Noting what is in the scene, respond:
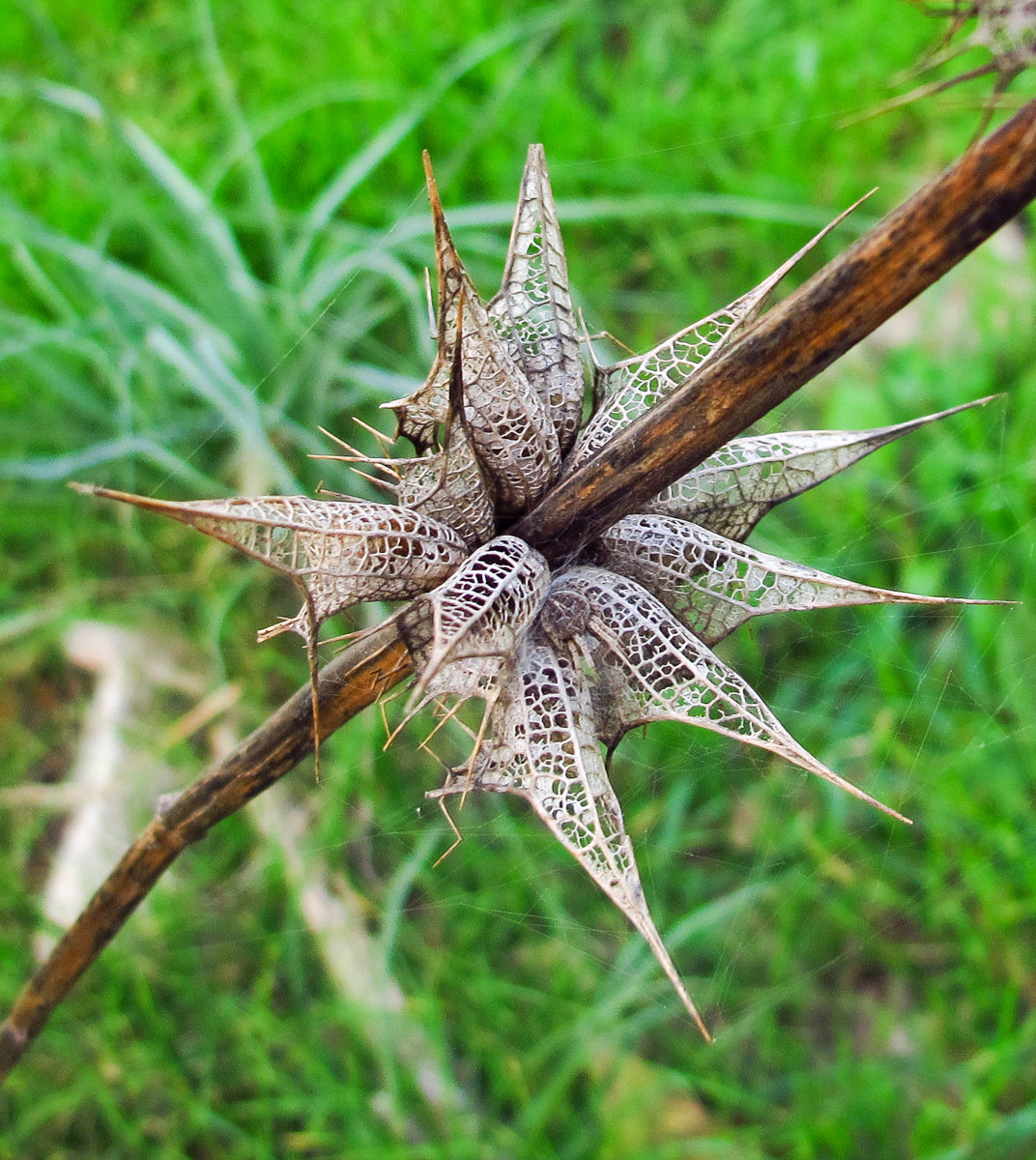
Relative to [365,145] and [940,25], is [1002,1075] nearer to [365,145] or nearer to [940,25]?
[940,25]

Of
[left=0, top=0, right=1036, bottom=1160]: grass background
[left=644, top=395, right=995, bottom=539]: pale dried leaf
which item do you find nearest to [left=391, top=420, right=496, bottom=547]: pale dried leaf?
[left=644, top=395, right=995, bottom=539]: pale dried leaf

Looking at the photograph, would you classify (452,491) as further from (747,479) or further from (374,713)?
(374,713)

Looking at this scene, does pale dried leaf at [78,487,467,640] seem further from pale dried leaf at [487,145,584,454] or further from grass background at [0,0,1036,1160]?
grass background at [0,0,1036,1160]

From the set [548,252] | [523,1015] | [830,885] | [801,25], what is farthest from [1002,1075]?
[801,25]

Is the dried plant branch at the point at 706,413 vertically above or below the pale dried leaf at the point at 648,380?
below

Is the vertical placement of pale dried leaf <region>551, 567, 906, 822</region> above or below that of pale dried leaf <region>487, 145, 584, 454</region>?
below

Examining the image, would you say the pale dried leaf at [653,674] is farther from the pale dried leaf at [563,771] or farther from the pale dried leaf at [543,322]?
the pale dried leaf at [543,322]

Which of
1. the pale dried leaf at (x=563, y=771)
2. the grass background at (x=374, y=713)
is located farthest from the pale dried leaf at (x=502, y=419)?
the grass background at (x=374, y=713)

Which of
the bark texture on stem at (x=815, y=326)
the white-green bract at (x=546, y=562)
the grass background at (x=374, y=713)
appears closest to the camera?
the bark texture on stem at (x=815, y=326)
